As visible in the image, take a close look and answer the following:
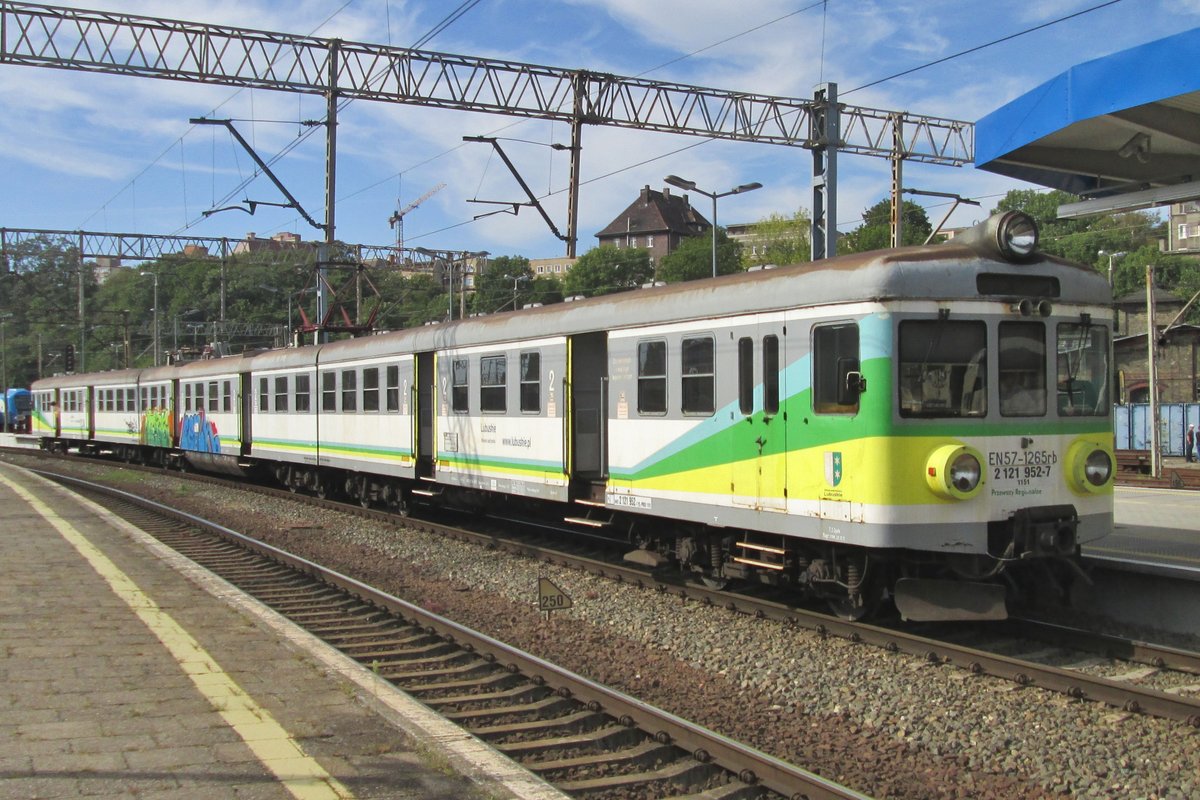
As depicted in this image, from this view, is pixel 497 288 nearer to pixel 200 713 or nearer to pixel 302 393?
pixel 302 393

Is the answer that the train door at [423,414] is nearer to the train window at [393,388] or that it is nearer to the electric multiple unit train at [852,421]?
the train window at [393,388]

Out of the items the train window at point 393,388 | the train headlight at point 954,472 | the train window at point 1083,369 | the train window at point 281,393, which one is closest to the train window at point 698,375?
the train headlight at point 954,472

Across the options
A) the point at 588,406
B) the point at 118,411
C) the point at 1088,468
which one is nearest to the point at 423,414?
Answer: the point at 588,406

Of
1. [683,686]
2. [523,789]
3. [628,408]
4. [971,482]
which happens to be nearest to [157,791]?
[523,789]

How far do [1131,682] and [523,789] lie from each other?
4939 mm

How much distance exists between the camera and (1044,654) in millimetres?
8438

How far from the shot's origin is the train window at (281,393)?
22156mm

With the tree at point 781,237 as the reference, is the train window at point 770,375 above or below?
below

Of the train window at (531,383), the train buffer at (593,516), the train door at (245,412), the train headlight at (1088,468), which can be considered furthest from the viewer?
the train door at (245,412)

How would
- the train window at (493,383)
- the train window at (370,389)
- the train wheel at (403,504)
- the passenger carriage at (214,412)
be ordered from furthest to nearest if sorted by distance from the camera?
the passenger carriage at (214,412) → the train window at (370,389) → the train wheel at (403,504) → the train window at (493,383)

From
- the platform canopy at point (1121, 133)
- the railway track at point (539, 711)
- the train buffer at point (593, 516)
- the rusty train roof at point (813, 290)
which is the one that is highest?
the platform canopy at point (1121, 133)

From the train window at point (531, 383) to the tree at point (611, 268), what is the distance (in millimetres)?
76993

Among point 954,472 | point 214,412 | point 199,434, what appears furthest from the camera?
point 199,434

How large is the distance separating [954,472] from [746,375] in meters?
2.21
